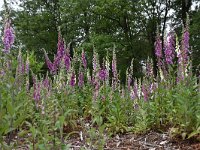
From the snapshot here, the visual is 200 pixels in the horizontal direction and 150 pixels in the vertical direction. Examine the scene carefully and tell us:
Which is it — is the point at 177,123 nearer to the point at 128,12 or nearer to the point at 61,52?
the point at 61,52

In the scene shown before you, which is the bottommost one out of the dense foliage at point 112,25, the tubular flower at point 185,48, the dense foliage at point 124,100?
the dense foliage at point 124,100

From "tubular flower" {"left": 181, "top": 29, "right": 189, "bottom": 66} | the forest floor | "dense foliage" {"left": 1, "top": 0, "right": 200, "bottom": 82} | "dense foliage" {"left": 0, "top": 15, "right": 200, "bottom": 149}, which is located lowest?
the forest floor

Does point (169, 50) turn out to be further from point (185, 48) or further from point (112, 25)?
point (112, 25)

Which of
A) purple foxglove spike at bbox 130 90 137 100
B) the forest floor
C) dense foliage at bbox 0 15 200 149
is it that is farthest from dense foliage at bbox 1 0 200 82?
the forest floor

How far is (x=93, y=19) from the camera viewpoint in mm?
29750

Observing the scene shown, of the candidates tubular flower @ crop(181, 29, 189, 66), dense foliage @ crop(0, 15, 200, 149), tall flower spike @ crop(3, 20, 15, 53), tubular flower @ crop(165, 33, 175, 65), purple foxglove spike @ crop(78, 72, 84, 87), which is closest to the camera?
tall flower spike @ crop(3, 20, 15, 53)

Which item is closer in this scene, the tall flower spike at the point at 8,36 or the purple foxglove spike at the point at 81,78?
the tall flower spike at the point at 8,36

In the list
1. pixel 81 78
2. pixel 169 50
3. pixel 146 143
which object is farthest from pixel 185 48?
pixel 81 78

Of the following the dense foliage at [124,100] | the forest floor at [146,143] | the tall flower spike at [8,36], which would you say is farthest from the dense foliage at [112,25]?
the tall flower spike at [8,36]

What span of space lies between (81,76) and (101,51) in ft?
55.4

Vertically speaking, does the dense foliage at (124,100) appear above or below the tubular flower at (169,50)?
below

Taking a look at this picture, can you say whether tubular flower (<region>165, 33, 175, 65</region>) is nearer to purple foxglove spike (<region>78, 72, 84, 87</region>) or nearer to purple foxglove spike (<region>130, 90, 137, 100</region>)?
purple foxglove spike (<region>130, 90, 137, 100</region>)

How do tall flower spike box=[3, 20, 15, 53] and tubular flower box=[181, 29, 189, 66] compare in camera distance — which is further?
tubular flower box=[181, 29, 189, 66]

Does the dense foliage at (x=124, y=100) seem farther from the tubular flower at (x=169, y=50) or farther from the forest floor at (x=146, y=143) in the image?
the forest floor at (x=146, y=143)
